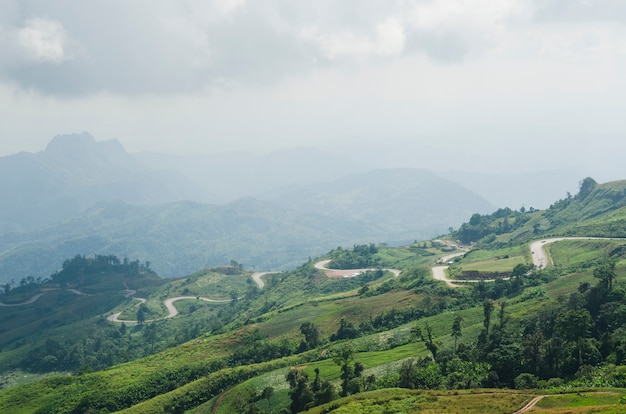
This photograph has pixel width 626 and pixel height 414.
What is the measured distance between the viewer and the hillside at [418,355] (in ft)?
192

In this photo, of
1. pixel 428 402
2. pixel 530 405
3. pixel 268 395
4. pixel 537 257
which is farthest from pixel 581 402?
pixel 537 257

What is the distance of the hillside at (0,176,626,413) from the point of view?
58.4 meters

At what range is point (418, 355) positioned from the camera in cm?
8281

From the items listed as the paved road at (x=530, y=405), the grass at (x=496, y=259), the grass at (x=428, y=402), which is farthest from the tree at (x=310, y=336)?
the grass at (x=496, y=259)

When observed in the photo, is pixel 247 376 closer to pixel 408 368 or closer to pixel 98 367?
pixel 408 368

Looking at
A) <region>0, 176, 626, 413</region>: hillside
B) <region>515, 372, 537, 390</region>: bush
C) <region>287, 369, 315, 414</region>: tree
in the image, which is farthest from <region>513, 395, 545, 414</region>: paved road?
<region>287, 369, 315, 414</region>: tree

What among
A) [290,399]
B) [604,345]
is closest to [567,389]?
[604,345]

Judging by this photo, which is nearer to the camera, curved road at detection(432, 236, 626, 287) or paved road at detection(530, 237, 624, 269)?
curved road at detection(432, 236, 626, 287)

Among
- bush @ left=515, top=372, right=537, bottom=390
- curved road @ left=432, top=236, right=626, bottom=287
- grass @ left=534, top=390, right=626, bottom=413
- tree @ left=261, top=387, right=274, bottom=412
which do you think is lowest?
tree @ left=261, top=387, right=274, bottom=412

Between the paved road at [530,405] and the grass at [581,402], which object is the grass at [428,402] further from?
the grass at [581,402]

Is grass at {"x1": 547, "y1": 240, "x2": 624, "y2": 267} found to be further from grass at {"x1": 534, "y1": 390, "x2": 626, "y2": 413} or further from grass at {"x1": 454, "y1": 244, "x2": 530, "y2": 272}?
grass at {"x1": 534, "y1": 390, "x2": 626, "y2": 413}

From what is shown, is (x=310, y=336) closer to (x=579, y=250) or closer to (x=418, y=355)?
(x=418, y=355)

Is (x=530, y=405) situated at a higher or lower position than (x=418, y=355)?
higher

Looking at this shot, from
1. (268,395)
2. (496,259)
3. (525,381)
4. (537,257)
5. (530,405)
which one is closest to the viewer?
(530,405)
